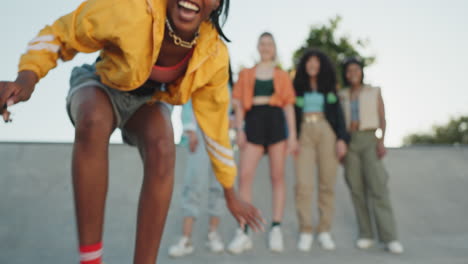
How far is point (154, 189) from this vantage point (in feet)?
4.26

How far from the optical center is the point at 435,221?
4.21 metres

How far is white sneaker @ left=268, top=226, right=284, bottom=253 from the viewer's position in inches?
116

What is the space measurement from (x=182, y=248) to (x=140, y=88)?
1.67 metres

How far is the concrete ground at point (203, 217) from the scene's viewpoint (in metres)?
2.80

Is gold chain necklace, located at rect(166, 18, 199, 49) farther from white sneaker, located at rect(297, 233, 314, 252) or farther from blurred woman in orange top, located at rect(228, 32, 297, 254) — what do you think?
white sneaker, located at rect(297, 233, 314, 252)

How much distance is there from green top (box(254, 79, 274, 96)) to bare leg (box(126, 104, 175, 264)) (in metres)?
1.96

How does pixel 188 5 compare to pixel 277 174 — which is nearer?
pixel 188 5

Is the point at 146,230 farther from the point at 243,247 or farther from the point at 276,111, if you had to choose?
the point at 276,111

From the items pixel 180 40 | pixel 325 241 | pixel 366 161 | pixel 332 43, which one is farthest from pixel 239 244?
pixel 332 43

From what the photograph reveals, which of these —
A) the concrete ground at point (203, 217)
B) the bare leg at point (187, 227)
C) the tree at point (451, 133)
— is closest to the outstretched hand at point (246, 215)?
the concrete ground at point (203, 217)

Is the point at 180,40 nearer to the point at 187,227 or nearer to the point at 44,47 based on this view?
the point at 44,47

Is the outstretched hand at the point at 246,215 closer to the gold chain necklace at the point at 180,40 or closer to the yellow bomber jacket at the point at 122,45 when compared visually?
the yellow bomber jacket at the point at 122,45

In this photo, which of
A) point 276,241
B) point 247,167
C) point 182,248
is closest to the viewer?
point 182,248

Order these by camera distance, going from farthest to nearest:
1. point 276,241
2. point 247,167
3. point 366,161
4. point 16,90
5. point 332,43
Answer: point 332,43 < point 366,161 < point 247,167 < point 276,241 < point 16,90
